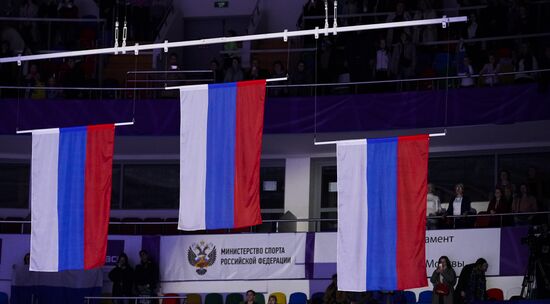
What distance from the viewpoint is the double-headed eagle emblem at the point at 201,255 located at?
93.0 ft

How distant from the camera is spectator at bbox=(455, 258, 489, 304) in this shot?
25.0m

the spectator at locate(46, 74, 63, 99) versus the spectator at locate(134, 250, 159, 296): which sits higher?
the spectator at locate(46, 74, 63, 99)

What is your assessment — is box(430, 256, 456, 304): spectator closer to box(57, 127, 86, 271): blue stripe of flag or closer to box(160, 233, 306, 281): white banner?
box(160, 233, 306, 281): white banner

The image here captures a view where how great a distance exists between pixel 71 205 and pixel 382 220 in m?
5.14

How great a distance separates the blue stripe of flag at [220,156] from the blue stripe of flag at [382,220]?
7.60 ft

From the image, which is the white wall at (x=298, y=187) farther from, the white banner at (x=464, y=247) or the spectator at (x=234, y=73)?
the white banner at (x=464, y=247)

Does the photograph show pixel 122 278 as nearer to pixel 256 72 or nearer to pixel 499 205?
pixel 256 72

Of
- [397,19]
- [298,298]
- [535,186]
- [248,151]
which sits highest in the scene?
[397,19]

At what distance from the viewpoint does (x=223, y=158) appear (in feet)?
69.4

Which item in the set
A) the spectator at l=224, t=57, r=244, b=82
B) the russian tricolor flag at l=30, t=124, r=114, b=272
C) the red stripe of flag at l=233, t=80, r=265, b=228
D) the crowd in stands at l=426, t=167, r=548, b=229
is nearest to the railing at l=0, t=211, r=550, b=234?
the crowd in stands at l=426, t=167, r=548, b=229

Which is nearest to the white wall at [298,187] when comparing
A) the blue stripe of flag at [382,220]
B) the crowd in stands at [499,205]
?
the crowd in stands at [499,205]

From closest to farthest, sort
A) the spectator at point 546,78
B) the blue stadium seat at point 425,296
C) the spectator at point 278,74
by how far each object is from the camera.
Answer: the spectator at point 546,78 < the blue stadium seat at point 425,296 < the spectator at point 278,74

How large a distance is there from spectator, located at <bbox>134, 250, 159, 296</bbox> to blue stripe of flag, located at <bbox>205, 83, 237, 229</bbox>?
6.81m

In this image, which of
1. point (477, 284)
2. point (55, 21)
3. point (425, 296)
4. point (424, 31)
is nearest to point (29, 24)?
point (55, 21)
